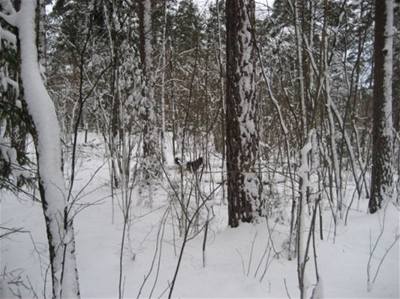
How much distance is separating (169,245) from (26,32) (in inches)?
100

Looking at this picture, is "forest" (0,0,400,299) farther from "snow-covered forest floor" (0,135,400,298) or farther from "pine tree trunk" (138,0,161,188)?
"pine tree trunk" (138,0,161,188)

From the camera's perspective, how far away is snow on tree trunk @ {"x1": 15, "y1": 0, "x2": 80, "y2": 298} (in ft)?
6.78

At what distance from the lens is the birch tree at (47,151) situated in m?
2.07

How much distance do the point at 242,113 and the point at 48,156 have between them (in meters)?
2.15

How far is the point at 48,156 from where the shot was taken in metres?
2.09

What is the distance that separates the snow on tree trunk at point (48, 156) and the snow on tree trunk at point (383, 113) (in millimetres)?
4573

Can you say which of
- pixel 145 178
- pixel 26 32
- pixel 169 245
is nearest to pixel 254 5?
pixel 26 32

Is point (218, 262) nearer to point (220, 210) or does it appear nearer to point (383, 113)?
point (220, 210)

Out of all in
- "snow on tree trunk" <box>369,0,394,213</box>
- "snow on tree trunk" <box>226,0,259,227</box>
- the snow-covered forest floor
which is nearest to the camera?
the snow-covered forest floor

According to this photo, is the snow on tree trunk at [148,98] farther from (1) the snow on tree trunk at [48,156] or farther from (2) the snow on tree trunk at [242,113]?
(1) the snow on tree trunk at [48,156]

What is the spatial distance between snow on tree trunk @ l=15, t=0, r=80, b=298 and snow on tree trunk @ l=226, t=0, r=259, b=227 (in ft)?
6.46

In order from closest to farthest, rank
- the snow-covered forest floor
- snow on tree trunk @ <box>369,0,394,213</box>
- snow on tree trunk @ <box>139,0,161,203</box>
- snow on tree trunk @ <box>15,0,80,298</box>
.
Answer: snow on tree trunk @ <box>15,0,80,298</box>
the snow-covered forest floor
snow on tree trunk @ <box>369,0,394,213</box>
snow on tree trunk @ <box>139,0,161,203</box>

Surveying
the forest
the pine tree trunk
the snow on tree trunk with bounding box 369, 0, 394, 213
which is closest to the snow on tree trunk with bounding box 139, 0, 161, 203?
the pine tree trunk

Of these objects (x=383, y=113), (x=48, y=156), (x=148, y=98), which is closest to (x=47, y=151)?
(x=48, y=156)
